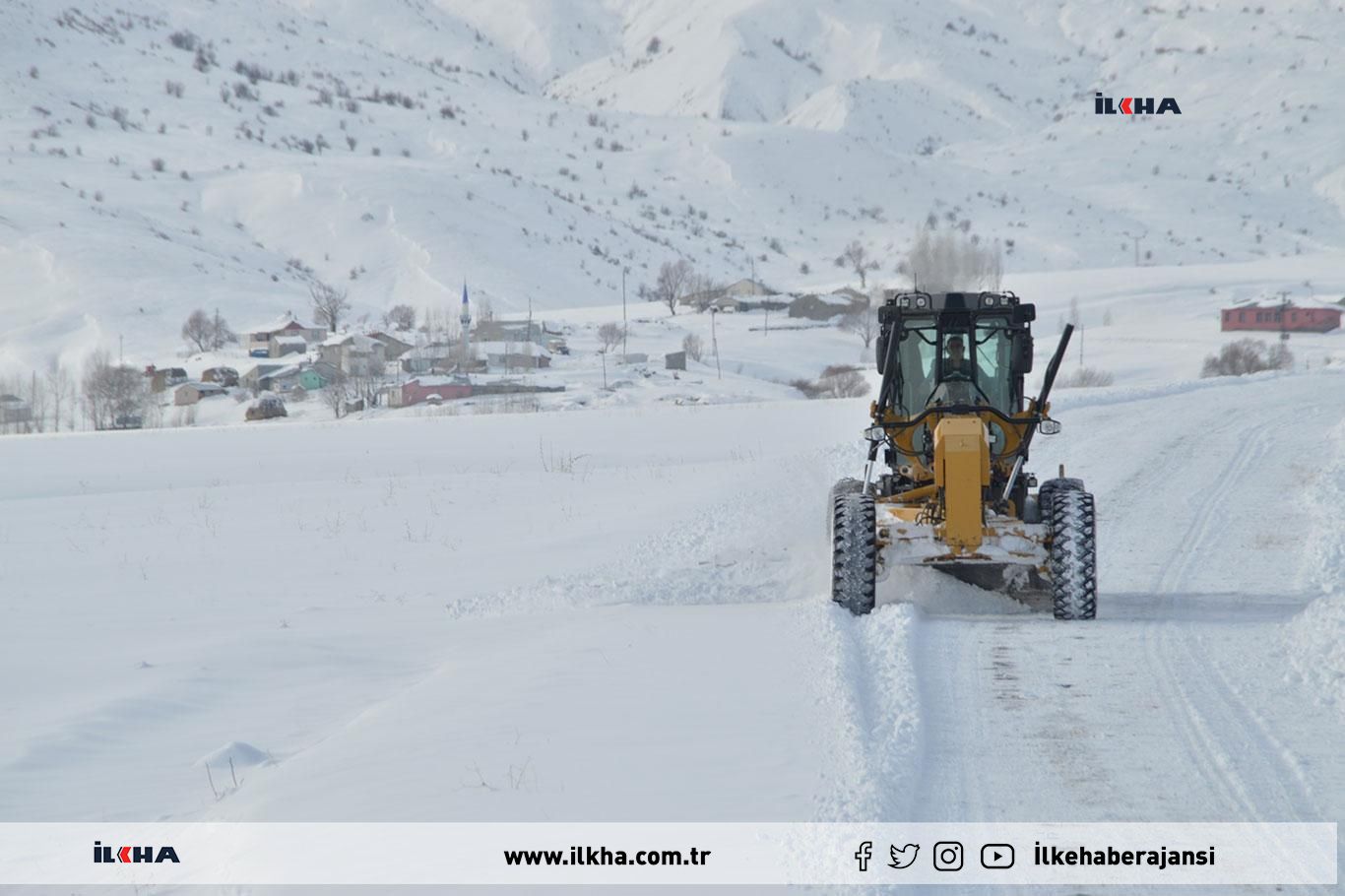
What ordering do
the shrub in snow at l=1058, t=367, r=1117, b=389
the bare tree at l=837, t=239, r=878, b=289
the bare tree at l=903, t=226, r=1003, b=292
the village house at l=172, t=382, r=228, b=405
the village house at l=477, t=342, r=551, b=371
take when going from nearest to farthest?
the shrub in snow at l=1058, t=367, r=1117, b=389 < the bare tree at l=903, t=226, r=1003, b=292 < the village house at l=172, t=382, r=228, b=405 < the village house at l=477, t=342, r=551, b=371 < the bare tree at l=837, t=239, r=878, b=289

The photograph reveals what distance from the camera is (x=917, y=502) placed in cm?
1145

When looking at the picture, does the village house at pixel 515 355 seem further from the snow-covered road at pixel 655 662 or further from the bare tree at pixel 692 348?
the snow-covered road at pixel 655 662

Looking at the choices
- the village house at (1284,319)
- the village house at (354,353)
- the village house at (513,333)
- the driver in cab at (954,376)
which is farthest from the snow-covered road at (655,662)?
the village house at (513,333)

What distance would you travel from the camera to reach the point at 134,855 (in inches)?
267

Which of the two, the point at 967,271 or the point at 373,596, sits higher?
the point at 967,271

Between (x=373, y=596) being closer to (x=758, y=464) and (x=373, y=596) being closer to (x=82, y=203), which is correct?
(x=758, y=464)

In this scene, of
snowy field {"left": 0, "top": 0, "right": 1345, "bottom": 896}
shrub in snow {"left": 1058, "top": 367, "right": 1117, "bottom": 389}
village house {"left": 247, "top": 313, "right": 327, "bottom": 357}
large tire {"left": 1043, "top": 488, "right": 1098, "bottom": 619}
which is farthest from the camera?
village house {"left": 247, "top": 313, "right": 327, "bottom": 357}

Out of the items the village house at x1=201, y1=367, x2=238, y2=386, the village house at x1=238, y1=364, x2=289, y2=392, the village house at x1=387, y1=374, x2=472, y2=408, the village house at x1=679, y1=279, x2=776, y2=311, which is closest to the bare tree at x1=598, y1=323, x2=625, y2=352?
the village house at x1=387, y1=374, x2=472, y2=408

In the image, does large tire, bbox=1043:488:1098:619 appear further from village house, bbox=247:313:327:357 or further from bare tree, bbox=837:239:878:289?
bare tree, bbox=837:239:878:289

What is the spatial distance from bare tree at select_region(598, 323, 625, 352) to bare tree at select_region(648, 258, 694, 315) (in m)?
17.9

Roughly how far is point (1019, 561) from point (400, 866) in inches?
238

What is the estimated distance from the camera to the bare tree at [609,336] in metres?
81.2

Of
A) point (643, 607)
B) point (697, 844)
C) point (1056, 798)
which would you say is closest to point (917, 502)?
point (643, 607)

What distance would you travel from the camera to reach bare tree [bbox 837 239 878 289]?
113438mm
